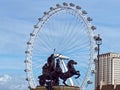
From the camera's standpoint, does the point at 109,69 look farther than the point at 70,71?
Yes

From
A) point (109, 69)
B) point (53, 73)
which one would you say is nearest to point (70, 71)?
point (53, 73)

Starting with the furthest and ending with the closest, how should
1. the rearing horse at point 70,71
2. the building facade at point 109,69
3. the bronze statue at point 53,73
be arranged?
the building facade at point 109,69, the bronze statue at point 53,73, the rearing horse at point 70,71

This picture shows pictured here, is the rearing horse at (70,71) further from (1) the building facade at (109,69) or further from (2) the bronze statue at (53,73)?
(1) the building facade at (109,69)

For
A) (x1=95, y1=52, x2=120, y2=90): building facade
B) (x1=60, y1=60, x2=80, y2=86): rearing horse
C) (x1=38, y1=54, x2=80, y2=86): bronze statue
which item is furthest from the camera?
(x1=95, y1=52, x2=120, y2=90): building facade

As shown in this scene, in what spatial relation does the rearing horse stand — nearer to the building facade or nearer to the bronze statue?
the bronze statue

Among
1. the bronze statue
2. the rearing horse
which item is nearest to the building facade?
the bronze statue

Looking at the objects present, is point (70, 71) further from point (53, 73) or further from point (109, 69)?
point (109, 69)

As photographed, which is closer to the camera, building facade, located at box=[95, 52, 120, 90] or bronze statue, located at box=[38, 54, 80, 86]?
bronze statue, located at box=[38, 54, 80, 86]

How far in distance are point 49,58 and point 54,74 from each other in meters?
1.85

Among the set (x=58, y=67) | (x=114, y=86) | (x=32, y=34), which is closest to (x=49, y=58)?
(x=58, y=67)

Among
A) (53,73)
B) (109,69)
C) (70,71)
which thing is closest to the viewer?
(70,71)

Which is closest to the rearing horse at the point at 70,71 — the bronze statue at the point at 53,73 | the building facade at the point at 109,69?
the bronze statue at the point at 53,73

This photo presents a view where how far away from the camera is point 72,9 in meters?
68.4

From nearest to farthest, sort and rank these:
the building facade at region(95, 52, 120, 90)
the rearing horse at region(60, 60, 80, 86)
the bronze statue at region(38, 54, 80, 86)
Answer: the rearing horse at region(60, 60, 80, 86) → the bronze statue at region(38, 54, 80, 86) → the building facade at region(95, 52, 120, 90)
